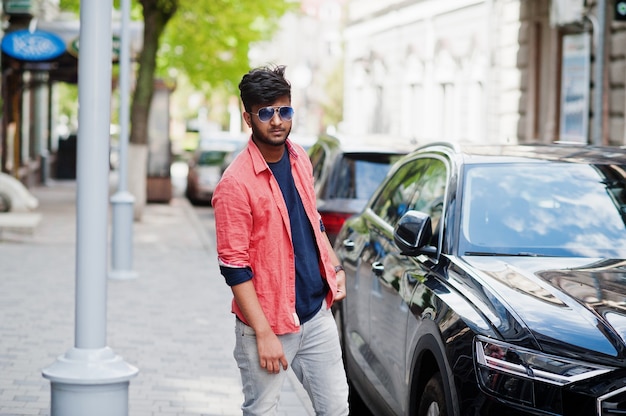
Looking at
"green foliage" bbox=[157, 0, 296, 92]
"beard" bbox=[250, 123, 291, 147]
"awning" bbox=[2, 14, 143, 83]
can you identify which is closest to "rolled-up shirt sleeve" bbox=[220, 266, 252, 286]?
"beard" bbox=[250, 123, 291, 147]

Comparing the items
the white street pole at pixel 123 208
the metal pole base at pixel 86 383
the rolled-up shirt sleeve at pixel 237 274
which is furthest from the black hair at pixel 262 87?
the white street pole at pixel 123 208

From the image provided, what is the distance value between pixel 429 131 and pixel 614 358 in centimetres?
2622

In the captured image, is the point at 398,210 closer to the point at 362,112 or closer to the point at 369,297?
the point at 369,297

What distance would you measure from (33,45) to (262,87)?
699 inches

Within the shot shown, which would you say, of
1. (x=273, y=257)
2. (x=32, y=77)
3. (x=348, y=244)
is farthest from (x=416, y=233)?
(x=32, y=77)

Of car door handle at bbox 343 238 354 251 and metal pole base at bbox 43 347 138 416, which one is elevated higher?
car door handle at bbox 343 238 354 251

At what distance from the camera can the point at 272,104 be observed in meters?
4.41

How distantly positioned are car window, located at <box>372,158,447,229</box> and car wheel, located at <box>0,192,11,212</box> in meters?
12.1

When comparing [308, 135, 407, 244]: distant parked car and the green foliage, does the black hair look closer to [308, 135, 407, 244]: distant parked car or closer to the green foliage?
[308, 135, 407, 244]: distant parked car

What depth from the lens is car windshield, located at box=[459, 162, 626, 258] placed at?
5664 millimetres

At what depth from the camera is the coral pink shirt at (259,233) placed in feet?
14.2

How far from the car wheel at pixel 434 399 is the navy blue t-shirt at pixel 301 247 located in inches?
26.3

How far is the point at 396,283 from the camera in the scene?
19.5 ft

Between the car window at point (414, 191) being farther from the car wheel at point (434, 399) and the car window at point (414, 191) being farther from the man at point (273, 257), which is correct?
the man at point (273, 257)
